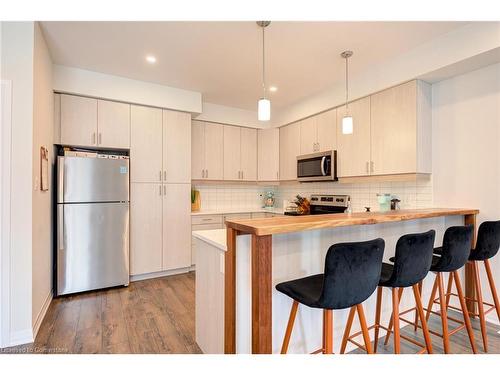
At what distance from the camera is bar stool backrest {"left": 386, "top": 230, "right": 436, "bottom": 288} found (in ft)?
5.19

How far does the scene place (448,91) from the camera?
2.75 meters

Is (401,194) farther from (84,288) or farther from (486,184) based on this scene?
(84,288)

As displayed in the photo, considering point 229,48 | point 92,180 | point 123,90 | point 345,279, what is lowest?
point 345,279

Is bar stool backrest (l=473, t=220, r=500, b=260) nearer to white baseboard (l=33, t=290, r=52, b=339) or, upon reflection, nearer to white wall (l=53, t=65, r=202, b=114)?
white wall (l=53, t=65, r=202, b=114)

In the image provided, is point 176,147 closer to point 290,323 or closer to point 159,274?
point 159,274

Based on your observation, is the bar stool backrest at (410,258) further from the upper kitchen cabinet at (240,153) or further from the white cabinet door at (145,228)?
the upper kitchen cabinet at (240,153)

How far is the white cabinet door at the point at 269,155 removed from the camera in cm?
478

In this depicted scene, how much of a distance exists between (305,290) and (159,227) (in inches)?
106

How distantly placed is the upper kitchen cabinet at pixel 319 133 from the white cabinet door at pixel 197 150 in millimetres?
1575

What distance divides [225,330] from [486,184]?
103 inches

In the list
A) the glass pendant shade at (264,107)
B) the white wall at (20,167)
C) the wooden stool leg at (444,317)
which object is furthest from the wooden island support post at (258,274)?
Result: the white wall at (20,167)

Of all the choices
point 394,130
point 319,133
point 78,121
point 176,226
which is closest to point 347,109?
point 319,133

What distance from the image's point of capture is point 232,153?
182 inches
